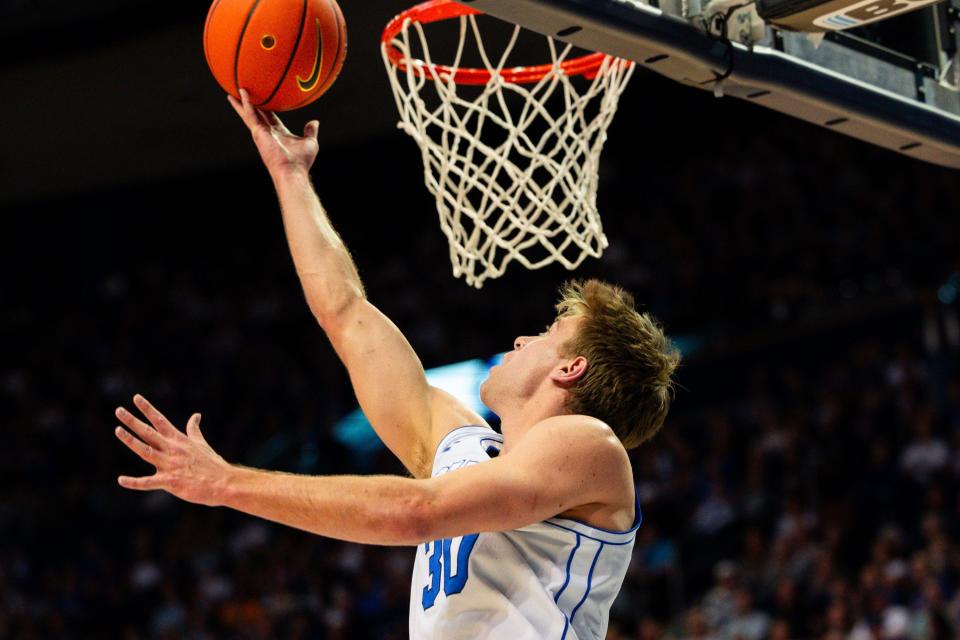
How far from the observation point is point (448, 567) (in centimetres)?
271

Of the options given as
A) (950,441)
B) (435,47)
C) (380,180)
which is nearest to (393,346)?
(435,47)

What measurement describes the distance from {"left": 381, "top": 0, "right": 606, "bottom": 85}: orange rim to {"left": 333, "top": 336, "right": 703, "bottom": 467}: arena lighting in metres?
7.47

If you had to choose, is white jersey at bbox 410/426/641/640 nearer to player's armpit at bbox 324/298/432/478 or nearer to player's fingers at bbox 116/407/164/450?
player's armpit at bbox 324/298/432/478

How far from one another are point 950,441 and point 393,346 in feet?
20.9

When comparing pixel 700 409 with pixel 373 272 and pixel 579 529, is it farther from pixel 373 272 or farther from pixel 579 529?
pixel 579 529

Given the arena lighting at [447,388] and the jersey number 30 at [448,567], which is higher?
the jersey number 30 at [448,567]

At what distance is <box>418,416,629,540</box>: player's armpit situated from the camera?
2.38m

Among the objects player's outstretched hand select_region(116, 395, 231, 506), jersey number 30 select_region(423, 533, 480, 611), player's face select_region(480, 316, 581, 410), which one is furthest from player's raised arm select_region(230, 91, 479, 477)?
player's outstretched hand select_region(116, 395, 231, 506)

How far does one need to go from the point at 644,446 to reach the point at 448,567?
25.3ft

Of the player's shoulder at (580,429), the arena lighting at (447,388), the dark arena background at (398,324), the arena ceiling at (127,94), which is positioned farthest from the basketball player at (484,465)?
the arena lighting at (447,388)

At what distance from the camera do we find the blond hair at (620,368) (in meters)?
2.81

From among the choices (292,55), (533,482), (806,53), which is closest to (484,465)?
(533,482)

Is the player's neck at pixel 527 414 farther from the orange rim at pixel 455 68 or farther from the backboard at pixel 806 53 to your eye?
the orange rim at pixel 455 68

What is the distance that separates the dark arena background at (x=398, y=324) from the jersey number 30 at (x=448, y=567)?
5.08 metres
